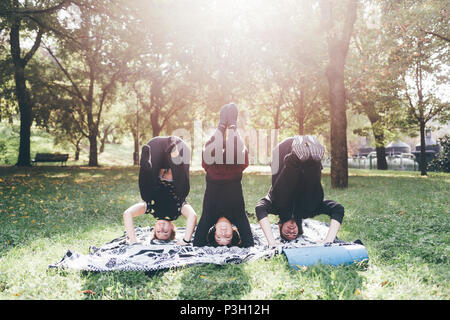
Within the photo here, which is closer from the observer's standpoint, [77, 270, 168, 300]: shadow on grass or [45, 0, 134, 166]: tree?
[77, 270, 168, 300]: shadow on grass

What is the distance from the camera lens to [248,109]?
29.6m

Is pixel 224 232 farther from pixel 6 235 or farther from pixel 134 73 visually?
pixel 134 73

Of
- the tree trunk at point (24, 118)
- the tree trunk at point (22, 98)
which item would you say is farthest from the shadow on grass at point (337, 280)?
the tree trunk at point (24, 118)

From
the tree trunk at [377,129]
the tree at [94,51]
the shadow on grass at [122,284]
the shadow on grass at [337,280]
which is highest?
the tree at [94,51]

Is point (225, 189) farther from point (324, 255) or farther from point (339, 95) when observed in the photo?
point (339, 95)

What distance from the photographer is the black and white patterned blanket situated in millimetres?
4062

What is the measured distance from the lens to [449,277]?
367 cm

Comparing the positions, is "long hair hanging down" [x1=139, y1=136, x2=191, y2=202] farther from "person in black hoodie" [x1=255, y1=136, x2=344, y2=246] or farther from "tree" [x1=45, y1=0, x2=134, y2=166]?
"tree" [x1=45, y1=0, x2=134, y2=166]

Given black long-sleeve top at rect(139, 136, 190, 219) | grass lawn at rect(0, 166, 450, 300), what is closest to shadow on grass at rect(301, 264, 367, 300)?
grass lawn at rect(0, 166, 450, 300)

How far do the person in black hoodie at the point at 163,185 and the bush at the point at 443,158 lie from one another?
2208cm

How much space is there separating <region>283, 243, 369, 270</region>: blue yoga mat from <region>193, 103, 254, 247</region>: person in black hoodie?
1108mm

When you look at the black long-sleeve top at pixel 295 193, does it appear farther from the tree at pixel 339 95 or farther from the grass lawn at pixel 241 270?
the tree at pixel 339 95

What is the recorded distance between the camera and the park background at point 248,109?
3.68 metres
